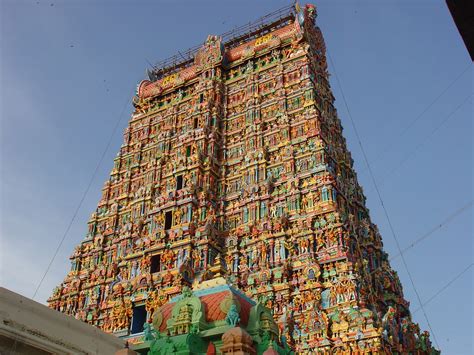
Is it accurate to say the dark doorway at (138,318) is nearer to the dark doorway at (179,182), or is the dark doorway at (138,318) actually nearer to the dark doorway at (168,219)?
the dark doorway at (168,219)

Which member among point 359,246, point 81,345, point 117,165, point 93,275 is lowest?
point 81,345

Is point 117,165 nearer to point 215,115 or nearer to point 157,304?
point 215,115

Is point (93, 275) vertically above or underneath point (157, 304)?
above

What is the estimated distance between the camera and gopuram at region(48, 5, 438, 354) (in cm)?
2469

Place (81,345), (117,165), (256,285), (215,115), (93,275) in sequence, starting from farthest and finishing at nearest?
(117,165) → (215,115) → (93,275) → (256,285) → (81,345)

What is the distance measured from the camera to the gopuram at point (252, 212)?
2469 cm

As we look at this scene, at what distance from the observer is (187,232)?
29469 millimetres

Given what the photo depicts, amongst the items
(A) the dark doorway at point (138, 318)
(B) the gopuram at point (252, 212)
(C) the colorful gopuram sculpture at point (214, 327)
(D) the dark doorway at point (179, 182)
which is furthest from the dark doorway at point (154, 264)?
(C) the colorful gopuram sculpture at point (214, 327)

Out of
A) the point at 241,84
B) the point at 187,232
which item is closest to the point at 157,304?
the point at 187,232

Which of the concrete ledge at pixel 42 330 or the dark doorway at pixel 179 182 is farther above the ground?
the dark doorway at pixel 179 182

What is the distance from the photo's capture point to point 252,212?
97.1 feet

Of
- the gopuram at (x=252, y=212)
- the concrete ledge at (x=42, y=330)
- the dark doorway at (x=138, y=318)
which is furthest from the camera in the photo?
the dark doorway at (x=138, y=318)

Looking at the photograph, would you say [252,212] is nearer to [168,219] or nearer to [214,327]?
[168,219]

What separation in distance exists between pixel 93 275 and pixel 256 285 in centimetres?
1114
